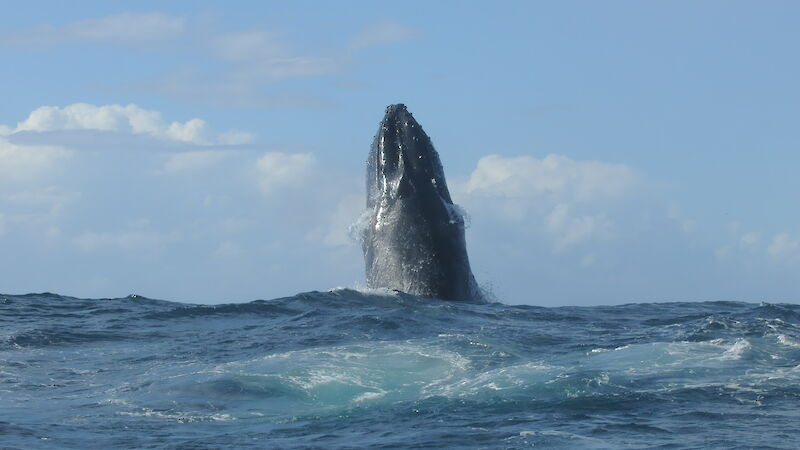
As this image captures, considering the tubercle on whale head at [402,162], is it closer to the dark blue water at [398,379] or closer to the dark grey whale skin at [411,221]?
the dark grey whale skin at [411,221]

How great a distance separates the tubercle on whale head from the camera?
22312 mm

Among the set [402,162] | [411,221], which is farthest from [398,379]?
[402,162]

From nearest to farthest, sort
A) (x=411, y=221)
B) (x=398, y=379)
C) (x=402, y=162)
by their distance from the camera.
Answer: (x=398, y=379)
(x=411, y=221)
(x=402, y=162)

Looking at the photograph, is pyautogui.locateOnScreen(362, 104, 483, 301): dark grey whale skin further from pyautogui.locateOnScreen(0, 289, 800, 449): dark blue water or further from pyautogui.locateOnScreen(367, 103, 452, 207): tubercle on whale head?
pyautogui.locateOnScreen(0, 289, 800, 449): dark blue water

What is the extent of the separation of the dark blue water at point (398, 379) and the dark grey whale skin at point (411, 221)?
0.53 metres

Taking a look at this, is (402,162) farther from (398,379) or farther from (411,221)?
(398,379)

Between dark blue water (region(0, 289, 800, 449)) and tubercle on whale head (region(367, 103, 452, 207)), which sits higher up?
tubercle on whale head (region(367, 103, 452, 207))

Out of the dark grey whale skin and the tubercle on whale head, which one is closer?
the dark grey whale skin

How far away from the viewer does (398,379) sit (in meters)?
15.5

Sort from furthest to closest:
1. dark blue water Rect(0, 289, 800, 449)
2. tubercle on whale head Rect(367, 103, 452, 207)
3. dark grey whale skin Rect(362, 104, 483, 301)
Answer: tubercle on whale head Rect(367, 103, 452, 207) < dark grey whale skin Rect(362, 104, 483, 301) < dark blue water Rect(0, 289, 800, 449)

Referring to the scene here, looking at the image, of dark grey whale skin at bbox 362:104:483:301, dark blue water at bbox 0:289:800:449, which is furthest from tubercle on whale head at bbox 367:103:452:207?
dark blue water at bbox 0:289:800:449

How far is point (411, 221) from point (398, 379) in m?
6.78

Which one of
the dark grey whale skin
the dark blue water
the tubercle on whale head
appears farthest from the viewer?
the tubercle on whale head

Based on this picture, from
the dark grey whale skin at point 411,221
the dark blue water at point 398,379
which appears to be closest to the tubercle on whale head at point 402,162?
the dark grey whale skin at point 411,221
